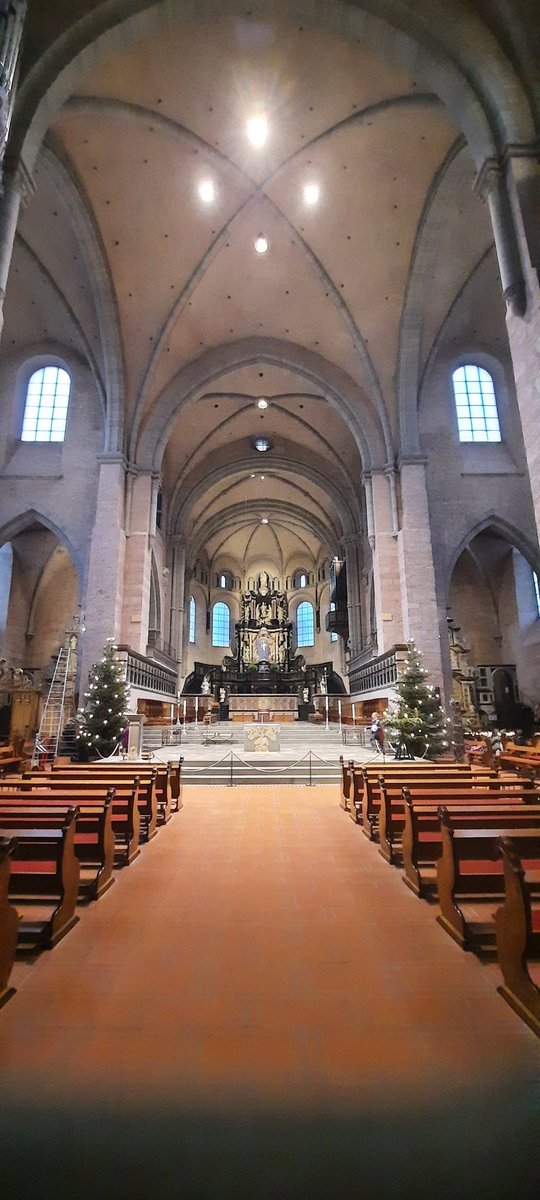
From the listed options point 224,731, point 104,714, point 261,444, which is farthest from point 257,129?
point 224,731

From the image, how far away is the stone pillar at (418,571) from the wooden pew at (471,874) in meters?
11.6

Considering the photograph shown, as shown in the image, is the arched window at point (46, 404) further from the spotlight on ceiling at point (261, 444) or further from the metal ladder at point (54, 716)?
the spotlight on ceiling at point (261, 444)

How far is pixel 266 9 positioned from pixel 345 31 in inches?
79.5

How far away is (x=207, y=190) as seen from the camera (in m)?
14.0

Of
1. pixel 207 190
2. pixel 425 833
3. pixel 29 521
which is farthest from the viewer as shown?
pixel 29 521

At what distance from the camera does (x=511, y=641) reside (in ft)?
71.8

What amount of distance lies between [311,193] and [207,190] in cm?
283

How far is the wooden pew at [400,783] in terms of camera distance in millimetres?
5828

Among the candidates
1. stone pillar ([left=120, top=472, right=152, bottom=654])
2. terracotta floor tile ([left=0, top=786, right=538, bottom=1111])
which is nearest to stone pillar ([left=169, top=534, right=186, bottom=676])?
stone pillar ([left=120, top=472, right=152, bottom=654])

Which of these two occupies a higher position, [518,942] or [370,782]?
[370,782]

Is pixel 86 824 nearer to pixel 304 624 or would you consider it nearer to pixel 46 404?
pixel 46 404

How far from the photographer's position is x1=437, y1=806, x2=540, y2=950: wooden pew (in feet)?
10.7

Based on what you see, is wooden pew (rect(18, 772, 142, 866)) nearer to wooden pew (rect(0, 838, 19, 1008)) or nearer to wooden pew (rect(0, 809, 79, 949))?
wooden pew (rect(0, 809, 79, 949))

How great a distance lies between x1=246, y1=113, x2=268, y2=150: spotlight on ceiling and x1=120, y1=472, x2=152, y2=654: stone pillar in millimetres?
9373
